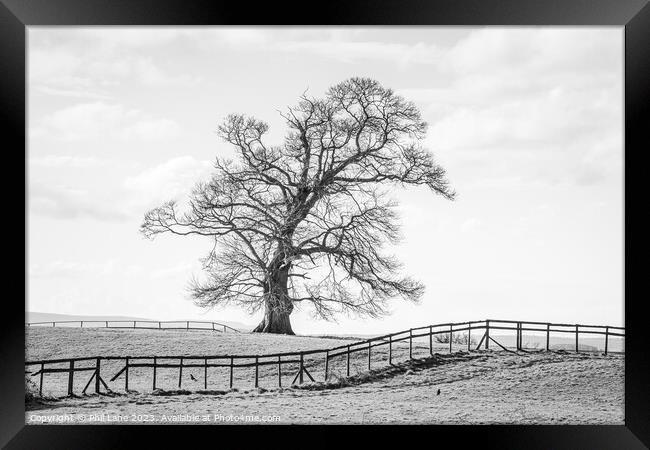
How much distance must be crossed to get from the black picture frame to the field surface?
1.21m

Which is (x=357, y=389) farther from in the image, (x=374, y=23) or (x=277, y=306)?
(x=374, y=23)

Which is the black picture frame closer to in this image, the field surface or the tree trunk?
the field surface

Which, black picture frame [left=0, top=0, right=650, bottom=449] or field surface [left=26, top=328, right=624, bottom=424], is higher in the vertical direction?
black picture frame [left=0, top=0, right=650, bottom=449]

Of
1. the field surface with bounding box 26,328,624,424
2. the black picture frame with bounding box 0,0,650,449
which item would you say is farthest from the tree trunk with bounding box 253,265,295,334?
the black picture frame with bounding box 0,0,650,449

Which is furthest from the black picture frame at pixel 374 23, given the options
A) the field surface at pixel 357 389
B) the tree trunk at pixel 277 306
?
the tree trunk at pixel 277 306

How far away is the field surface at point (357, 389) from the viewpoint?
362 inches

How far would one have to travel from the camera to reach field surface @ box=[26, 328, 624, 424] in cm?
920

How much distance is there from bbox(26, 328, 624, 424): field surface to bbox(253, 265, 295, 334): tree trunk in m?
0.76

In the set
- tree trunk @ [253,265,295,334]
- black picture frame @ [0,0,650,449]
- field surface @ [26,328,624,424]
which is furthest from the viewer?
tree trunk @ [253,265,295,334]

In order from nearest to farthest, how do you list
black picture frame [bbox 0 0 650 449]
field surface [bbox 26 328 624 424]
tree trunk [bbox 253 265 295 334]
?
black picture frame [bbox 0 0 650 449], field surface [bbox 26 328 624 424], tree trunk [bbox 253 265 295 334]

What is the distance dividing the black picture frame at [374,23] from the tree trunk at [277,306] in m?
7.77

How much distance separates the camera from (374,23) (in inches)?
279

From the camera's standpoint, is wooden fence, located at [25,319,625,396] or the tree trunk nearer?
wooden fence, located at [25,319,625,396]

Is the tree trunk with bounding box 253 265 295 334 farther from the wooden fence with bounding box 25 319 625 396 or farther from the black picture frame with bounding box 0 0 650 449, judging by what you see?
the black picture frame with bounding box 0 0 650 449
